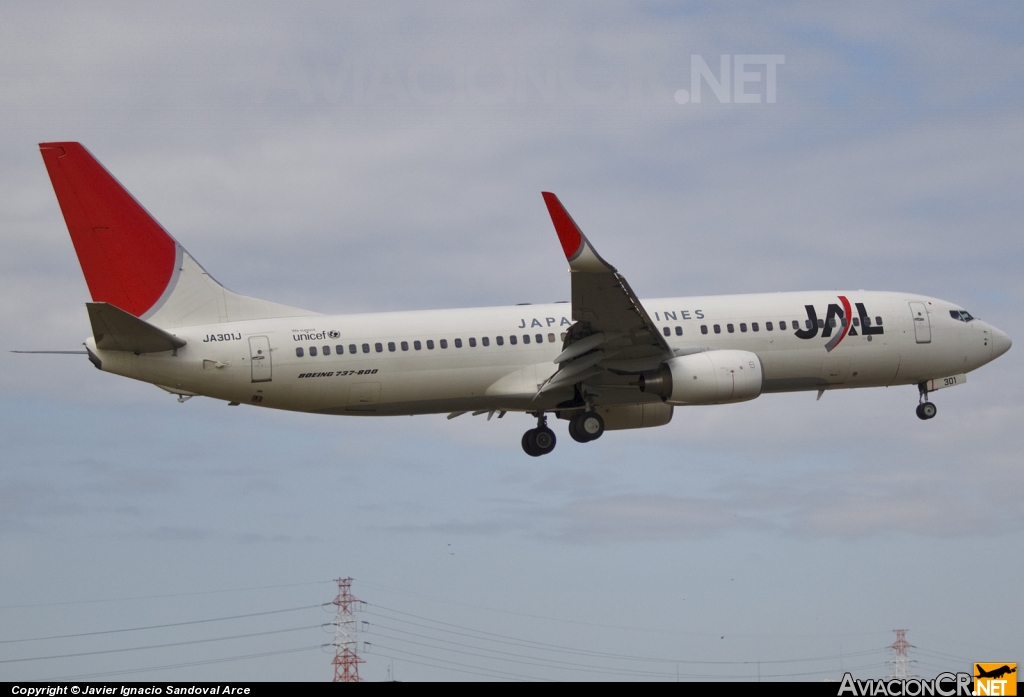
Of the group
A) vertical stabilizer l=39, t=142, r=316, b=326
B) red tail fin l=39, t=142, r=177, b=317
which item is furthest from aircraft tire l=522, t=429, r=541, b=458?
red tail fin l=39, t=142, r=177, b=317

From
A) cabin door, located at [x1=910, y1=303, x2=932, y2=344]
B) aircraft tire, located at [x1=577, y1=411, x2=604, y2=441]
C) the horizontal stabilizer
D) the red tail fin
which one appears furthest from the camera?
cabin door, located at [x1=910, y1=303, x2=932, y2=344]

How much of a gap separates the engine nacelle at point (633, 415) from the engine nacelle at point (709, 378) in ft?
16.0

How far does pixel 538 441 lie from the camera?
53125 millimetres

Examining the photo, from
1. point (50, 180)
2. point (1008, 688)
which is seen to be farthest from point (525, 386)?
point (1008, 688)

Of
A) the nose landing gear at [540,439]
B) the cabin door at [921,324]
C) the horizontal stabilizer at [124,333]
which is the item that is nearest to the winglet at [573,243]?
the nose landing gear at [540,439]

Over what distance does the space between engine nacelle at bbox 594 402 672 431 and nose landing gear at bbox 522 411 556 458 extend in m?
2.18

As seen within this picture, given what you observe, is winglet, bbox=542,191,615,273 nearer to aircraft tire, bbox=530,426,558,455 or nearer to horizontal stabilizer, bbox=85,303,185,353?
aircraft tire, bbox=530,426,558,455

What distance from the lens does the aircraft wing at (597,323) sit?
144ft

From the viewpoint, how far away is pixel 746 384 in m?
48.6

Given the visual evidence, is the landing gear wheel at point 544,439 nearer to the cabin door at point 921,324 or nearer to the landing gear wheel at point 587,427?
the landing gear wheel at point 587,427

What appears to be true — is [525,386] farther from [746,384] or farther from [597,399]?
[746,384]

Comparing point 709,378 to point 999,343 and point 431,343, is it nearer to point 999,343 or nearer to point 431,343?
point 431,343

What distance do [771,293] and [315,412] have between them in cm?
1813

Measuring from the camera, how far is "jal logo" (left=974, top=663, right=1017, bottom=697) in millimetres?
32812
